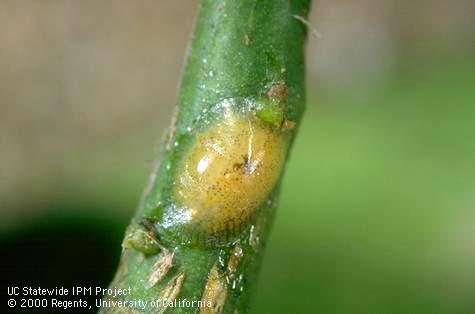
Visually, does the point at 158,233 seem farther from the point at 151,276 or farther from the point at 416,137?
the point at 416,137

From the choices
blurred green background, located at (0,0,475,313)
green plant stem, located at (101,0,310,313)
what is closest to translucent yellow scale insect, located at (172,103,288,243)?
green plant stem, located at (101,0,310,313)

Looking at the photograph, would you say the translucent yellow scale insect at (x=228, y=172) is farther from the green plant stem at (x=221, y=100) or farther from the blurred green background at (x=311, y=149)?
the blurred green background at (x=311, y=149)

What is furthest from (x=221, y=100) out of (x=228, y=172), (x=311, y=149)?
(x=311, y=149)

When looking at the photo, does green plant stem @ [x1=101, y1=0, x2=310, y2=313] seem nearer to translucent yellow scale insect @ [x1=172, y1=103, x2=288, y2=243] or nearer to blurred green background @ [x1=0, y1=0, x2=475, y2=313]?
translucent yellow scale insect @ [x1=172, y1=103, x2=288, y2=243]

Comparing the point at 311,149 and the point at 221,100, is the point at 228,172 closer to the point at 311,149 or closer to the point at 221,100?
the point at 221,100

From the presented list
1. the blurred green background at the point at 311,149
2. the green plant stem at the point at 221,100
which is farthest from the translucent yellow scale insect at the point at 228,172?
the blurred green background at the point at 311,149

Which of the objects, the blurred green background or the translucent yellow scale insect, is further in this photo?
the blurred green background
